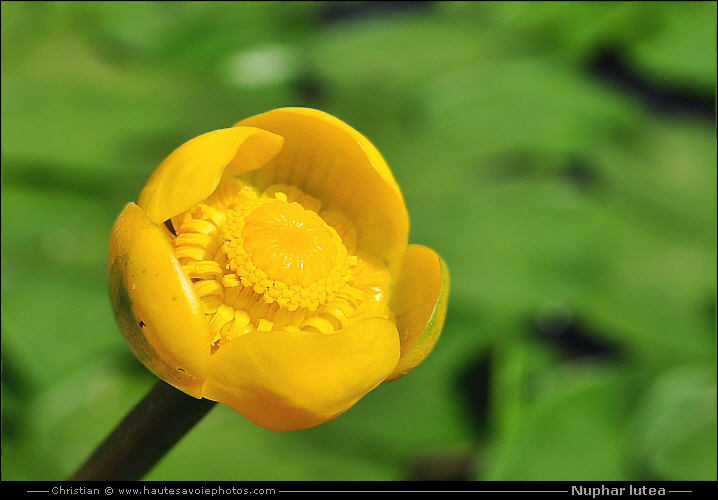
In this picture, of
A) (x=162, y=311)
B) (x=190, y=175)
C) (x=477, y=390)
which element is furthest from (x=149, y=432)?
(x=477, y=390)

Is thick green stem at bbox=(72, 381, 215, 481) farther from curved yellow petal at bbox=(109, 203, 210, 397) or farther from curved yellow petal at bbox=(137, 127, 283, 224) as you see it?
curved yellow petal at bbox=(137, 127, 283, 224)

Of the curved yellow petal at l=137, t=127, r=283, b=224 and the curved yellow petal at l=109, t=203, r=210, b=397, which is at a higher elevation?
the curved yellow petal at l=137, t=127, r=283, b=224

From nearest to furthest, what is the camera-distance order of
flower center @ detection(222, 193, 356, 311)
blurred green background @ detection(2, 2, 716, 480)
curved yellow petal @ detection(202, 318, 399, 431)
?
curved yellow petal @ detection(202, 318, 399, 431)
flower center @ detection(222, 193, 356, 311)
blurred green background @ detection(2, 2, 716, 480)

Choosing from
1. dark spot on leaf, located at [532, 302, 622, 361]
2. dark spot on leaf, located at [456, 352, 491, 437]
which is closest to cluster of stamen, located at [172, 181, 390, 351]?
dark spot on leaf, located at [456, 352, 491, 437]

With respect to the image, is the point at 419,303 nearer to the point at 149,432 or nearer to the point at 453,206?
the point at 149,432

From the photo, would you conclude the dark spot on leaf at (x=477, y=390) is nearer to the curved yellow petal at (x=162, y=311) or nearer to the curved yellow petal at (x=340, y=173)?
the curved yellow petal at (x=340, y=173)
